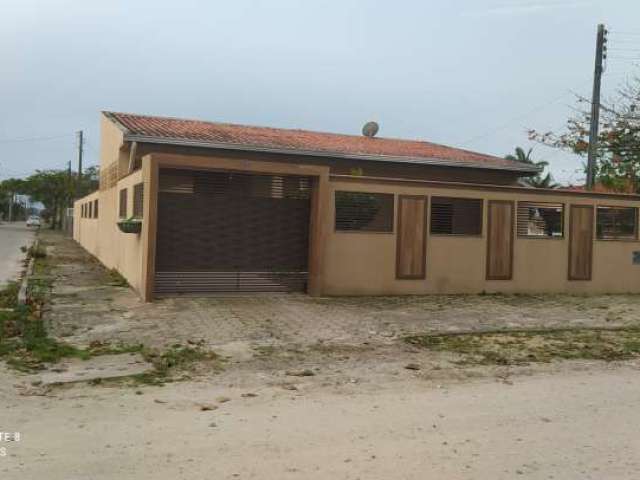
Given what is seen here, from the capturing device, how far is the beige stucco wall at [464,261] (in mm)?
13039

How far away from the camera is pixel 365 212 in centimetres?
1329

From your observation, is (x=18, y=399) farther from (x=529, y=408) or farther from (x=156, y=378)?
(x=529, y=408)

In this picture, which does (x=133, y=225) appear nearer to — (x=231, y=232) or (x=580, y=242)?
(x=231, y=232)

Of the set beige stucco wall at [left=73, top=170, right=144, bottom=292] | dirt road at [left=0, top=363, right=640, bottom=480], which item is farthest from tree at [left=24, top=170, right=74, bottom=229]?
dirt road at [left=0, top=363, right=640, bottom=480]

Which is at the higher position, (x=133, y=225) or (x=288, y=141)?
(x=288, y=141)

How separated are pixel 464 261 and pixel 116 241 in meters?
9.20

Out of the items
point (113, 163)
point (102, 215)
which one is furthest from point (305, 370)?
point (102, 215)

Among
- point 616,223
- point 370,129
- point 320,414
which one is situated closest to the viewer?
point 320,414

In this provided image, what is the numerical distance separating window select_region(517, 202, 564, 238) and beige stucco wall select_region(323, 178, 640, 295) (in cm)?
12

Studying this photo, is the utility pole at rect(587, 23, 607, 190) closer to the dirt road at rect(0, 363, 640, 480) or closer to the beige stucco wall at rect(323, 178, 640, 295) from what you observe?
the beige stucco wall at rect(323, 178, 640, 295)

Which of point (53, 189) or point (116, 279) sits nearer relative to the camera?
point (116, 279)

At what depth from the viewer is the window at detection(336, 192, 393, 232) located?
517 inches

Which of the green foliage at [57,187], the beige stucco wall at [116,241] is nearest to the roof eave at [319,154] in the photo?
the beige stucco wall at [116,241]

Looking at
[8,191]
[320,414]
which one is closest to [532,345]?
[320,414]
